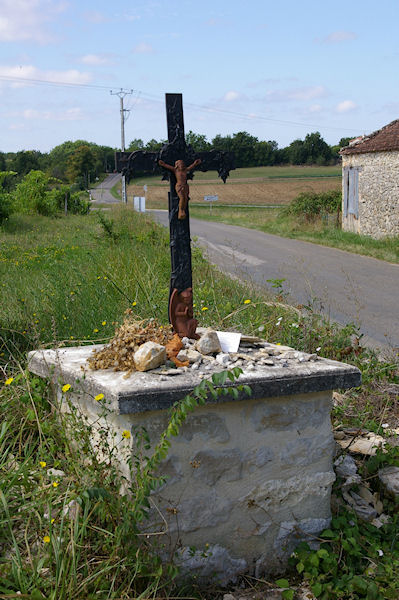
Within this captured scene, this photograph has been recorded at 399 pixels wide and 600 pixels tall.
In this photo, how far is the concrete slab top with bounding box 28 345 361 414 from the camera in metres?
2.78

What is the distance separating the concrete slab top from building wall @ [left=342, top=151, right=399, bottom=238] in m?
14.6

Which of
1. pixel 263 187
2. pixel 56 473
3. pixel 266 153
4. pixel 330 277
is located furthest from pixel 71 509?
pixel 266 153

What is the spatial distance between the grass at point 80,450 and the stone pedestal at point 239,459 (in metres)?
0.17

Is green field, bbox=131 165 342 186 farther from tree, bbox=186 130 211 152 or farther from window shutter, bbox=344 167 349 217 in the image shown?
tree, bbox=186 130 211 152

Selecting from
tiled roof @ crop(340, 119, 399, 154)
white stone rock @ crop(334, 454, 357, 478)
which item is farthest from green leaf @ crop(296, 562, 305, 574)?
tiled roof @ crop(340, 119, 399, 154)

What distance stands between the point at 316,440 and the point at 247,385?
596mm

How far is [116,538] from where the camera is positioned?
2553 millimetres

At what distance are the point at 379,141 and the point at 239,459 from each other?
55.0ft

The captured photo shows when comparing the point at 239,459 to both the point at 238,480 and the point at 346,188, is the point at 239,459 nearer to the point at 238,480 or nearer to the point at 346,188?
the point at 238,480

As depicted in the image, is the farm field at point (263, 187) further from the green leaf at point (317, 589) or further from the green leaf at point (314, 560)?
the green leaf at point (317, 589)

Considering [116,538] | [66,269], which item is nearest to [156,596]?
[116,538]

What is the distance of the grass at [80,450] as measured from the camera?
2.51 m

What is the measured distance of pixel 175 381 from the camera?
116 inches

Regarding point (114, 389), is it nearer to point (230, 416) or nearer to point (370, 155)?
point (230, 416)
